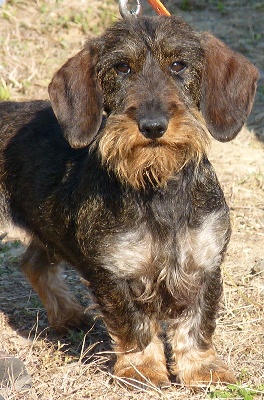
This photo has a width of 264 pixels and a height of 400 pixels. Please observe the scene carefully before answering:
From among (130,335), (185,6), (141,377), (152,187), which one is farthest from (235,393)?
(185,6)

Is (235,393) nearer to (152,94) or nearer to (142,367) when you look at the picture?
(142,367)

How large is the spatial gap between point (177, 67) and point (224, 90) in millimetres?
346

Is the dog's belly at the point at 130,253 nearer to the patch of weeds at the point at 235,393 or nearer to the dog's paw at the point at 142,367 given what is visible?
the dog's paw at the point at 142,367

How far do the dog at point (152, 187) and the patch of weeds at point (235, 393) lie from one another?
0.40 feet

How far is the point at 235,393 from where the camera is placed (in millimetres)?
4730

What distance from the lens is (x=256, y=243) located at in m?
6.87

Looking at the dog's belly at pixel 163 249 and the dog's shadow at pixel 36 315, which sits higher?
the dog's belly at pixel 163 249

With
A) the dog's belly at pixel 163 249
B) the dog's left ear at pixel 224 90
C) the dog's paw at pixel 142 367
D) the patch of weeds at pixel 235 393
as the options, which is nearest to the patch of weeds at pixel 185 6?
the dog's left ear at pixel 224 90

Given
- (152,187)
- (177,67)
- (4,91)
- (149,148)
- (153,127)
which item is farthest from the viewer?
(4,91)

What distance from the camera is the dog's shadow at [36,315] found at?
5.51 metres

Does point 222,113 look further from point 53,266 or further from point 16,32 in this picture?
point 16,32

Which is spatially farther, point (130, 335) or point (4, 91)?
point (4, 91)

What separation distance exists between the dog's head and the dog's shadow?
124 centimetres

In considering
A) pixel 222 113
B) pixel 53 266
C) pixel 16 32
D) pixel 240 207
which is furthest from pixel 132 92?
pixel 16 32
